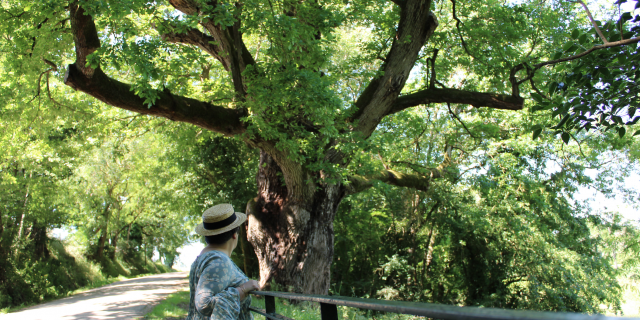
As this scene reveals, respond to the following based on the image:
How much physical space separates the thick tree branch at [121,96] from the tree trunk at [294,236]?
2452mm

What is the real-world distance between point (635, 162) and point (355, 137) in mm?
17900

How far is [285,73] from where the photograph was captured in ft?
23.1

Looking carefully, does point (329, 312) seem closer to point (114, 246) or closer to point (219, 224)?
point (219, 224)

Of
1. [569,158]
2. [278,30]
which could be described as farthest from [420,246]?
[278,30]

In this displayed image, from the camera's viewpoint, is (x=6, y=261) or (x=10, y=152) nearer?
(x=10, y=152)

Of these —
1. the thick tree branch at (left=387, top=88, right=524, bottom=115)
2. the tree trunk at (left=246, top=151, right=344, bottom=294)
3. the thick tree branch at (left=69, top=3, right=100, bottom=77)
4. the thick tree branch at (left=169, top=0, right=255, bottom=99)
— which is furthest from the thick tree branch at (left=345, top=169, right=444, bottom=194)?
the thick tree branch at (left=69, top=3, right=100, bottom=77)

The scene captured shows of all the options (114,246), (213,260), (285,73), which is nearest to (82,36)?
(285,73)

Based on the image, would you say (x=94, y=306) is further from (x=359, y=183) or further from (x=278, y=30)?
(x=278, y=30)

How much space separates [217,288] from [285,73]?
4.96 m

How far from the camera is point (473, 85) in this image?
1314 centimetres

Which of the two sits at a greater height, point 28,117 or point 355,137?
point 28,117

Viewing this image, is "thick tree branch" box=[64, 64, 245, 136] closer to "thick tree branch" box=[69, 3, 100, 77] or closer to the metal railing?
"thick tree branch" box=[69, 3, 100, 77]

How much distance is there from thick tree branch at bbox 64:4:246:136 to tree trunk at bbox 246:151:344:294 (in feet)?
8.05

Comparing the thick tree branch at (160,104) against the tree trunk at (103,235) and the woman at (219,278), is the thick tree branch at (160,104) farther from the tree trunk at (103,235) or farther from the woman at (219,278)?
the tree trunk at (103,235)
